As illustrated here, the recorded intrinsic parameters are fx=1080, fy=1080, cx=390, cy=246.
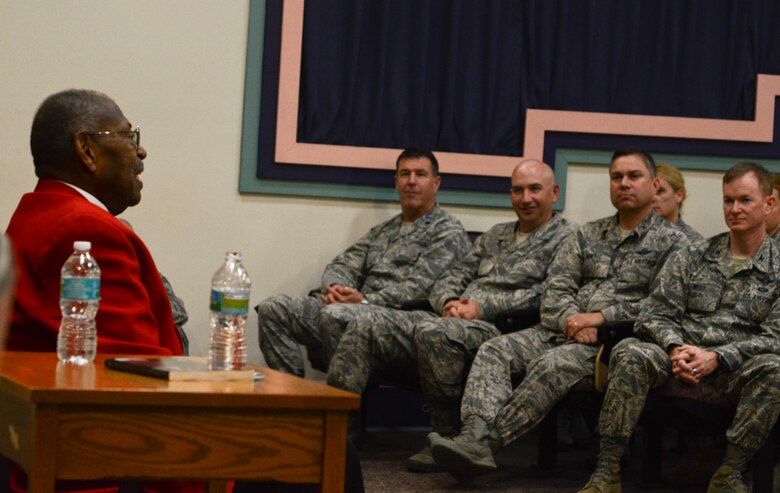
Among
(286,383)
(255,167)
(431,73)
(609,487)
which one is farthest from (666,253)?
(286,383)

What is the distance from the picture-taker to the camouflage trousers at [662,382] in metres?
3.37

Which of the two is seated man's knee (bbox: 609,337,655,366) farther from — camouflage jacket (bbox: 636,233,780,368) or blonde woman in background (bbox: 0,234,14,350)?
blonde woman in background (bbox: 0,234,14,350)

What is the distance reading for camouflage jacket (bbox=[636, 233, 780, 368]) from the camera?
3.60 metres

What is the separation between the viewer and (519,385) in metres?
3.93

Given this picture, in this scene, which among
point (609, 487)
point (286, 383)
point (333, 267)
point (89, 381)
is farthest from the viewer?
point (333, 267)

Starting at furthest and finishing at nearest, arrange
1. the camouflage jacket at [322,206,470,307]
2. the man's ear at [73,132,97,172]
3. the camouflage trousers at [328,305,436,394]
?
the camouflage jacket at [322,206,470,307] → the camouflage trousers at [328,305,436,394] → the man's ear at [73,132,97,172]

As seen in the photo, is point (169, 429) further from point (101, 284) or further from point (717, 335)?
point (717, 335)

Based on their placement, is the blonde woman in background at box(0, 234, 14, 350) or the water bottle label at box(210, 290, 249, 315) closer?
the blonde woman in background at box(0, 234, 14, 350)

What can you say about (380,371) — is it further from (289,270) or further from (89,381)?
(89,381)

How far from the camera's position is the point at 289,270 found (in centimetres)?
511

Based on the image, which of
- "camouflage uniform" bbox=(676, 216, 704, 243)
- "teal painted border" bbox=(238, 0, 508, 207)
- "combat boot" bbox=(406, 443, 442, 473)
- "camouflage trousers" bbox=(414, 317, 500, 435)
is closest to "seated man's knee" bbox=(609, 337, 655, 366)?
Answer: "camouflage trousers" bbox=(414, 317, 500, 435)

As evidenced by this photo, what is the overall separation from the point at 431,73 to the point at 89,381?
3869 mm

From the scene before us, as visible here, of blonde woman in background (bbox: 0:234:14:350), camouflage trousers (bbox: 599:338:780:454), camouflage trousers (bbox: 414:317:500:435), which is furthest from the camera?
camouflage trousers (bbox: 414:317:500:435)

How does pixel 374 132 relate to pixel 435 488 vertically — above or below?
above
